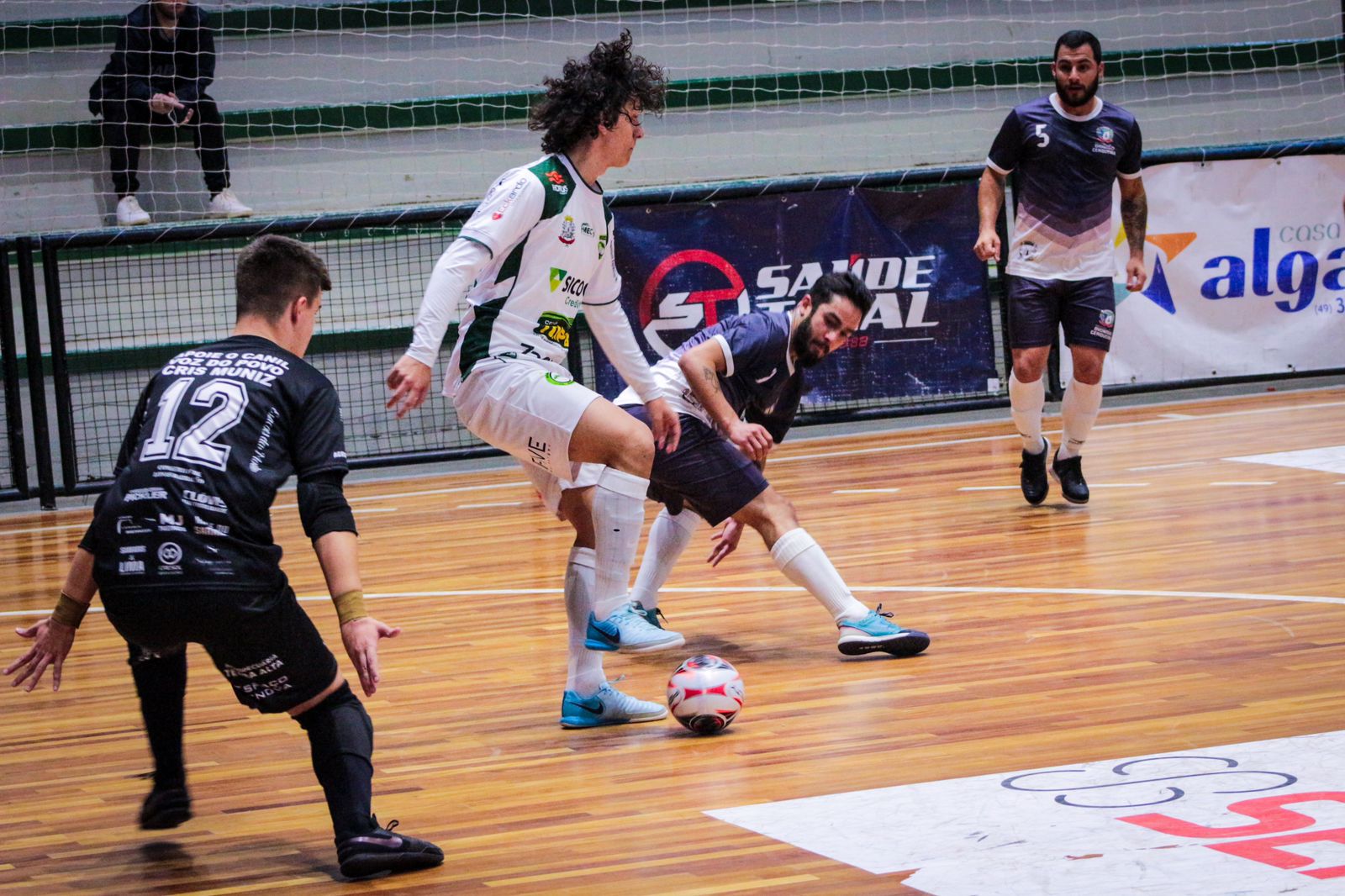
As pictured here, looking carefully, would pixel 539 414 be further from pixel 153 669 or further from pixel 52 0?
pixel 52 0

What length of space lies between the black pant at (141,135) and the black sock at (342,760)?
823 centimetres

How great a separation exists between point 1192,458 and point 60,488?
6357 mm

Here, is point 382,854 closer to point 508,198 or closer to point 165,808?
point 165,808

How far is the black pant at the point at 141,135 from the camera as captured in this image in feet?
35.5

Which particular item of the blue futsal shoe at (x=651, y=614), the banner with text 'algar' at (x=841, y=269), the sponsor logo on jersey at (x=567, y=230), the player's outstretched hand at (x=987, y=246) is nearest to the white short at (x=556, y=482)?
the sponsor logo on jersey at (x=567, y=230)

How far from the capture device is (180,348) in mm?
10148

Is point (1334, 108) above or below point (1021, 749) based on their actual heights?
above

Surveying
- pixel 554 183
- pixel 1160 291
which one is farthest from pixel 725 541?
pixel 1160 291

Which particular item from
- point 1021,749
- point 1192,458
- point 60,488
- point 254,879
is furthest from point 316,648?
point 60,488

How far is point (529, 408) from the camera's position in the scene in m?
4.37

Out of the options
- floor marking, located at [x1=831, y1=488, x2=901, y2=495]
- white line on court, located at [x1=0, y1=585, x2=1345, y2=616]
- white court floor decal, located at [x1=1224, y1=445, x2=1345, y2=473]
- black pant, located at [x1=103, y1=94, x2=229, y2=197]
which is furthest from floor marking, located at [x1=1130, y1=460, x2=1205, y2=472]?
black pant, located at [x1=103, y1=94, x2=229, y2=197]

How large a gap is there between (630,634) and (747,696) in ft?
2.08

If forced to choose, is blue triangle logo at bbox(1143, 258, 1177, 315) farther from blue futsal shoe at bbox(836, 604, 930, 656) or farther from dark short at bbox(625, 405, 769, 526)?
blue futsal shoe at bbox(836, 604, 930, 656)

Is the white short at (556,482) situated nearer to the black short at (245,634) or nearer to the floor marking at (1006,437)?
the black short at (245,634)
